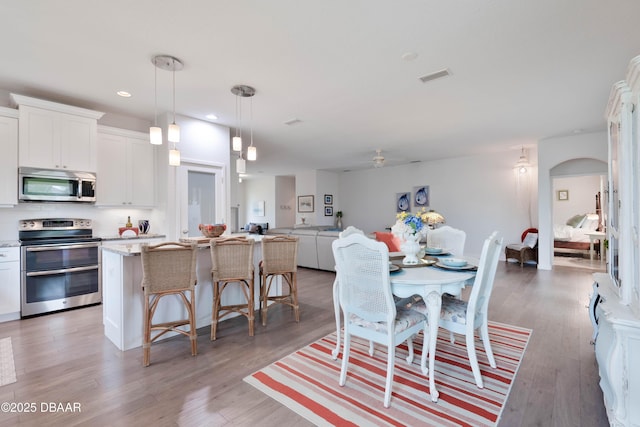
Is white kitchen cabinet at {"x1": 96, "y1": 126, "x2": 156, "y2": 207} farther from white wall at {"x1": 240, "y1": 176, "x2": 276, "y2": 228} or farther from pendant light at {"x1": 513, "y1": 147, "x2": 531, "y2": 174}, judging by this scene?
pendant light at {"x1": 513, "y1": 147, "x2": 531, "y2": 174}

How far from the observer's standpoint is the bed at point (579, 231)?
7.43 metres

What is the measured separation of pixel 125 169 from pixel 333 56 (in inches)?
136

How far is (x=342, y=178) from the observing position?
1059 centimetres

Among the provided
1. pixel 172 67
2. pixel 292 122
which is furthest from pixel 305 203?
pixel 172 67

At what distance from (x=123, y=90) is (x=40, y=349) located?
2.81 metres

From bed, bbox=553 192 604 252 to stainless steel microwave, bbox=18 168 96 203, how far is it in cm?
1005

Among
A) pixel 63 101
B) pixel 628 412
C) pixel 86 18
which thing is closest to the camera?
pixel 628 412

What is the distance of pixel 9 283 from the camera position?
3.33 meters

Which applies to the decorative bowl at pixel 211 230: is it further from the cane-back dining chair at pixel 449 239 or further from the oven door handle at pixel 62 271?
the cane-back dining chair at pixel 449 239

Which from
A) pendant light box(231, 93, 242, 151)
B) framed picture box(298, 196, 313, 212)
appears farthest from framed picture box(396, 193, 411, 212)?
pendant light box(231, 93, 242, 151)

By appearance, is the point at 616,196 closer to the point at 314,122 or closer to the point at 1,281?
the point at 314,122

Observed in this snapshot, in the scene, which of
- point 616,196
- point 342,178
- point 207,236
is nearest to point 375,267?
point 616,196

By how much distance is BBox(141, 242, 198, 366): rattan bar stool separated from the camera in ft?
7.91

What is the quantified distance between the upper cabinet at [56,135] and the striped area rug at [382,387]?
362cm
